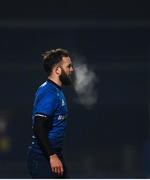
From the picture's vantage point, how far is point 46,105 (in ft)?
15.8

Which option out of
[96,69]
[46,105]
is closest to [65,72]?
[46,105]

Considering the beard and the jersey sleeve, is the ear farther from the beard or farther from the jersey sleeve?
the jersey sleeve

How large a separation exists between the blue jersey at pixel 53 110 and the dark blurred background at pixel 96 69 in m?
4.75

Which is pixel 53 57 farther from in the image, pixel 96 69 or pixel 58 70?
pixel 96 69

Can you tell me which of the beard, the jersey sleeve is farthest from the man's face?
the jersey sleeve

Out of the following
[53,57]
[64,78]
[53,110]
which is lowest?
[53,110]

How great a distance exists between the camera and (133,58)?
9.74 m

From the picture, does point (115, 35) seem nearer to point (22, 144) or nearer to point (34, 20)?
point (34, 20)

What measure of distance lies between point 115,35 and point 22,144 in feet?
5.45

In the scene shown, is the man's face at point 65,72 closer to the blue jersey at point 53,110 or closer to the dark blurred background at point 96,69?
the blue jersey at point 53,110

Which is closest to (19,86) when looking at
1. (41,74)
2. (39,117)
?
(41,74)

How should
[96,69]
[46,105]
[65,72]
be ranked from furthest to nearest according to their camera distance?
[96,69] → [65,72] → [46,105]

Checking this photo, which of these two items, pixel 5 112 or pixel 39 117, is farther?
pixel 5 112

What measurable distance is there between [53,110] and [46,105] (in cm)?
5
